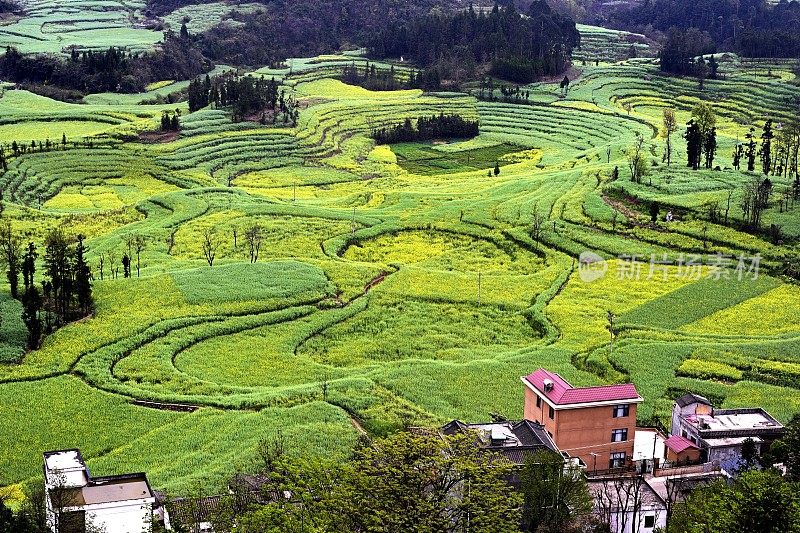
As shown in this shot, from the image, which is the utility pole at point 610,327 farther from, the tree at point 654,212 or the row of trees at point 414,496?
the row of trees at point 414,496

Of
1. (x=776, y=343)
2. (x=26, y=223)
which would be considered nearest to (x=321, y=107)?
(x=26, y=223)

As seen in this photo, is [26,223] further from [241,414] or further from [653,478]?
[653,478]

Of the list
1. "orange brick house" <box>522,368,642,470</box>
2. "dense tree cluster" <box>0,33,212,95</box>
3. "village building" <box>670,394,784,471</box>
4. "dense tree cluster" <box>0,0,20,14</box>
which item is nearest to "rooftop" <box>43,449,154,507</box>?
"orange brick house" <box>522,368,642,470</box>

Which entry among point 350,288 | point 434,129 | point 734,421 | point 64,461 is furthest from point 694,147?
point 64,461

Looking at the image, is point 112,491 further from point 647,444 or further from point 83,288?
point 83,288

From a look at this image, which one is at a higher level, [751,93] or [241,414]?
[751,93]
